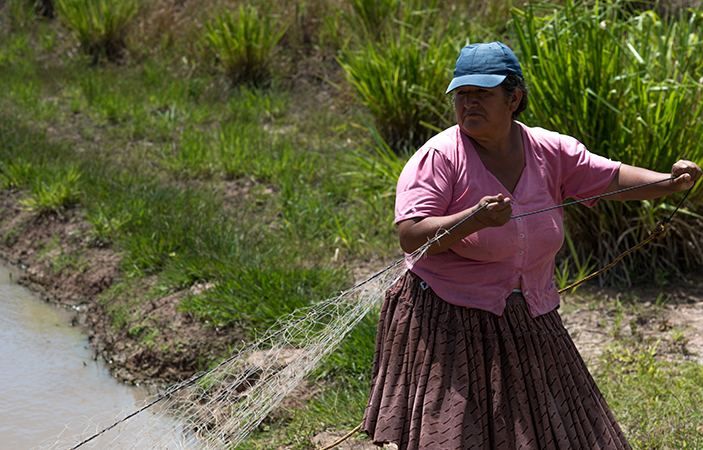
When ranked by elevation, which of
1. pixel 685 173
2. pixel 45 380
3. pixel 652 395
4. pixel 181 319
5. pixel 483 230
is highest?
pixel 685 173

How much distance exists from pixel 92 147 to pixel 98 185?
1.14 metres

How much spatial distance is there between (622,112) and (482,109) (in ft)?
7.70

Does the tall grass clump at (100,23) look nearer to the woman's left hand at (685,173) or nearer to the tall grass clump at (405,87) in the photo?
the tall grass clump at (405,87)

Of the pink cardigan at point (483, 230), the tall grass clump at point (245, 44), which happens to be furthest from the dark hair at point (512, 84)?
the tall grass clump at point (245, 44)

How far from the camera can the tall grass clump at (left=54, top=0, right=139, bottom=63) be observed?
27.9ft

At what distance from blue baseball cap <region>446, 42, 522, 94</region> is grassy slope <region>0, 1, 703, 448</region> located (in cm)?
162

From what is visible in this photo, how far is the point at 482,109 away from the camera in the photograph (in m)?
2.09

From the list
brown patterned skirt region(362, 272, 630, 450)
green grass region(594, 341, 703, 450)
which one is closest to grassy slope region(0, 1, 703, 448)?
green grass region(594, 341, 703, 450)

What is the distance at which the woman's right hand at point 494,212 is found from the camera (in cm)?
192

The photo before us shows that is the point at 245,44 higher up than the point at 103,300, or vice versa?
the point at 245,44

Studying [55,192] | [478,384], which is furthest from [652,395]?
[55,192]

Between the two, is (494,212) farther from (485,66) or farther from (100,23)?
(100,23)

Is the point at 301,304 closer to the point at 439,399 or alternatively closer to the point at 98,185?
the point at 439,399

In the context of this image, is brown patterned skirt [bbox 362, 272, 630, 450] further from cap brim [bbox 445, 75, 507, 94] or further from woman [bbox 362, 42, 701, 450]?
cap brim [bbox 445, 75, 507, 94]
